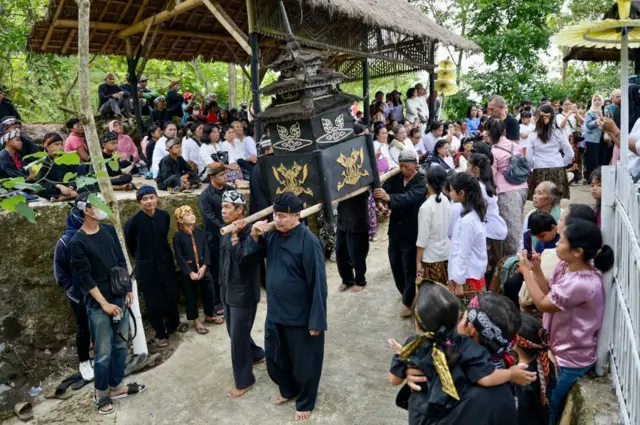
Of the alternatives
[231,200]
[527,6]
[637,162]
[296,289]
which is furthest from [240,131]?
[527,6]

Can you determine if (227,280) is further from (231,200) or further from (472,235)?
(472,235)

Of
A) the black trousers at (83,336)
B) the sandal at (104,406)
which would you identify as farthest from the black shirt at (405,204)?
the black trousers at (83,336)

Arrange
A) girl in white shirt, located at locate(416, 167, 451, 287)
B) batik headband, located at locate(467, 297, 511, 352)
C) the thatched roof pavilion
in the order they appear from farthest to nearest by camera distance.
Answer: the thatched roof pavilion < girl in white shirt, located at locate(416, 167, 451, 287) < batik headband, located at locate(467, 297, 511, 352)

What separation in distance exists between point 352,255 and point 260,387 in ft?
7.42

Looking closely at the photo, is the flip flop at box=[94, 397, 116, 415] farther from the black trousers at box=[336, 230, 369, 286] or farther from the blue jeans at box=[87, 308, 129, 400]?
A: the black trousers at box=[336, 230, 369, 286]

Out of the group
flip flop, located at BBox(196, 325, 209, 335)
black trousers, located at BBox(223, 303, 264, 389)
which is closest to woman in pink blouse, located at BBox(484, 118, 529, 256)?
black trousers, located at BBox(223, 303, 264, 389)

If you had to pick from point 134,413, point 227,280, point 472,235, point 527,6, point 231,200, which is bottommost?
point 134,413

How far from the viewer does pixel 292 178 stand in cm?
424

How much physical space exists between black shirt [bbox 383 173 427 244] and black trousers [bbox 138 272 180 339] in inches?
109

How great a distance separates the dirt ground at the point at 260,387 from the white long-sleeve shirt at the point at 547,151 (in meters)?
2.66

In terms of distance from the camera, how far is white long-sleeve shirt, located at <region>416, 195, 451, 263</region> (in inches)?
200

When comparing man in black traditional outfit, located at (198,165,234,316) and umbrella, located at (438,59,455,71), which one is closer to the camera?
man in black traditional outfit, located at (198,165,234,316)

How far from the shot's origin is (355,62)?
12.7 metres

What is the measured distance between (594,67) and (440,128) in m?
12.7
